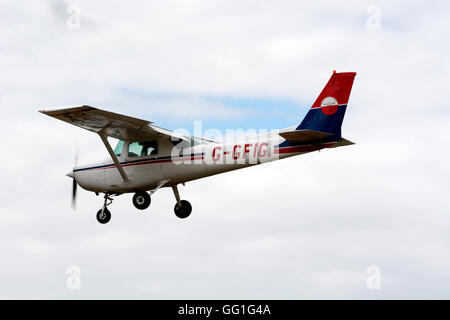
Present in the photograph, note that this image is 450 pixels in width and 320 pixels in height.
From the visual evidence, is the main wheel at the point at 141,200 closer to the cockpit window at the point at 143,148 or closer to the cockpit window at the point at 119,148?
the cockpit window at the point at 143,148

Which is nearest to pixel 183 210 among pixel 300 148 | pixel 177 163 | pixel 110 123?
pixel 177 163

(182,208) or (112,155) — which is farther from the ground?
(112,155)

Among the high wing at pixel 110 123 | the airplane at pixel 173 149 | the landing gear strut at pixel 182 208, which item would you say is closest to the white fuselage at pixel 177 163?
the airplane at pixel 173 149

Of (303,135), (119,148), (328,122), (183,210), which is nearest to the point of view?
(303,135)

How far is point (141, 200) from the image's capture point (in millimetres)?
33500

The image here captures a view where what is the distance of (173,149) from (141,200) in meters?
2.05

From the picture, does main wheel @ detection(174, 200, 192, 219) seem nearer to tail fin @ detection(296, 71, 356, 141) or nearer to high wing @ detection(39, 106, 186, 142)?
high wing @ detection(39, 106, 186, 142)

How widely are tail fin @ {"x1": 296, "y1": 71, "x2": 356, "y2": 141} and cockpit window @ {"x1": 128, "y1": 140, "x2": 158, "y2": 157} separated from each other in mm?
5374

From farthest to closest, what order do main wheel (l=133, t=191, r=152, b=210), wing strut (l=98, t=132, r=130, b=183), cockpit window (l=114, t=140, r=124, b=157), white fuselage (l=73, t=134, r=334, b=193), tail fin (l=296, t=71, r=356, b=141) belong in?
cockpit window (l=114, t=140, r=124, b=157) < main wheel (l=133, t=191, r=152, b=210) < wing strut (l=98, t=132, r=130, b=183) < white fuselage (l=73, t=134, r=334, b=193) < tail fin (l=296, t=71, r=356, b=141)

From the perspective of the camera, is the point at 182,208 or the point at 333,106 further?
the point at 182,208

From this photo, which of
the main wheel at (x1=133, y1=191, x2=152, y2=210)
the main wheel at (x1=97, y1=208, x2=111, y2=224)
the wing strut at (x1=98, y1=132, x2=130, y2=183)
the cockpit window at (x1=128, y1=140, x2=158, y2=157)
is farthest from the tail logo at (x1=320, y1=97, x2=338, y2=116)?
the main wheel at (x1=97, y1=208, x2=111, y2=224)

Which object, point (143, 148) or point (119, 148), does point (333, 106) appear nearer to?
point (143, 148)

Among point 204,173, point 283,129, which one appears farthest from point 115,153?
point 283,129

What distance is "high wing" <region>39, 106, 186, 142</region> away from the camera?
102 ft
